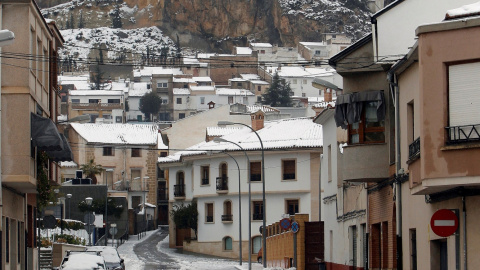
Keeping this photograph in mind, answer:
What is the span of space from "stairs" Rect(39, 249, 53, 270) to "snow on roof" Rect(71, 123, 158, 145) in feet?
187

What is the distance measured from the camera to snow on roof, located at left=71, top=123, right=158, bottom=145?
104 metres

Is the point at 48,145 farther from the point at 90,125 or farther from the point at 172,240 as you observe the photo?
the point at 90,125

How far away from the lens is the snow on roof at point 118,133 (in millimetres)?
104312

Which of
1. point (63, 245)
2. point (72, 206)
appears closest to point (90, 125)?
point (72, 206)

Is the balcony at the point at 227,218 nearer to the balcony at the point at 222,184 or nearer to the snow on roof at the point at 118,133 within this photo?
the balcony at the point at 222,184

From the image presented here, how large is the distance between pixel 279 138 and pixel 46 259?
29.2 meters

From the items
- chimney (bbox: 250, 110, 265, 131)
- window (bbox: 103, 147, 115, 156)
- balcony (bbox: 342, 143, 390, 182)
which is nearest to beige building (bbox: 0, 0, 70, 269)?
balcony (bbox: 342, 143, 390, 182)

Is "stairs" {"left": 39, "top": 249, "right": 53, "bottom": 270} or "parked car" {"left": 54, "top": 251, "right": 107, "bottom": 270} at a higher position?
"parked car" {"left": 54, "top": 251, "right": 107, "bottom": 270}

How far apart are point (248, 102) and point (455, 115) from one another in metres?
161

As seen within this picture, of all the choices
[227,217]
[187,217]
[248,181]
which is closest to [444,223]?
[248,181]

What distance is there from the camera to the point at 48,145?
2962 cm

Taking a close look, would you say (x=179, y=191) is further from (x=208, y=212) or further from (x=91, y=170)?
(x=91, y=170)

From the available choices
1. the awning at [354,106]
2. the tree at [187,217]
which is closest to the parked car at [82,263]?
the awning at [354,106]

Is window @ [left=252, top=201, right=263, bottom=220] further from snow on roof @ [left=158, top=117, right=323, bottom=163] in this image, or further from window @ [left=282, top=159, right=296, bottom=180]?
snow on roof @ [left=158, top=117, right=323, bottom=163]
